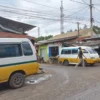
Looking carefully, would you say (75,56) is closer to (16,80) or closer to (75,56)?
(75,56)

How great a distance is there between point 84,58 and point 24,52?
12.8 meters

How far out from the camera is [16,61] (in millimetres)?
10773

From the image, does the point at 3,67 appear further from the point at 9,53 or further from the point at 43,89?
the point at 43,89

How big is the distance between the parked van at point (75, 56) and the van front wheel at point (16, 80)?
12.9m

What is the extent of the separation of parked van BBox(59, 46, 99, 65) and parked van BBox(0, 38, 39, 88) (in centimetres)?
1234

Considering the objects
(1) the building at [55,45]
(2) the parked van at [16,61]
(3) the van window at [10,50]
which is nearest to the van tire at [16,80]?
(2) the parked van at [16,61]

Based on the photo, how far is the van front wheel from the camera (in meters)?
10.7

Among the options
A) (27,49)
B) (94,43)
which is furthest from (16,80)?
(94,43)

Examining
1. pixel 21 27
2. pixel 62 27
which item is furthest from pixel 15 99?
pixel 62 27

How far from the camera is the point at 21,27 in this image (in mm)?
23016

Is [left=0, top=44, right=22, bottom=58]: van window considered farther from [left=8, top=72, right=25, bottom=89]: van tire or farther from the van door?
the van door

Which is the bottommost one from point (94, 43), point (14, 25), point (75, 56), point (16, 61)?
point (16, 61)

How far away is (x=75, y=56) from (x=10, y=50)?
14262 mm

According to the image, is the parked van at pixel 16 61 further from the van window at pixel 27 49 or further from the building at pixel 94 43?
the building at pixel 94 43
